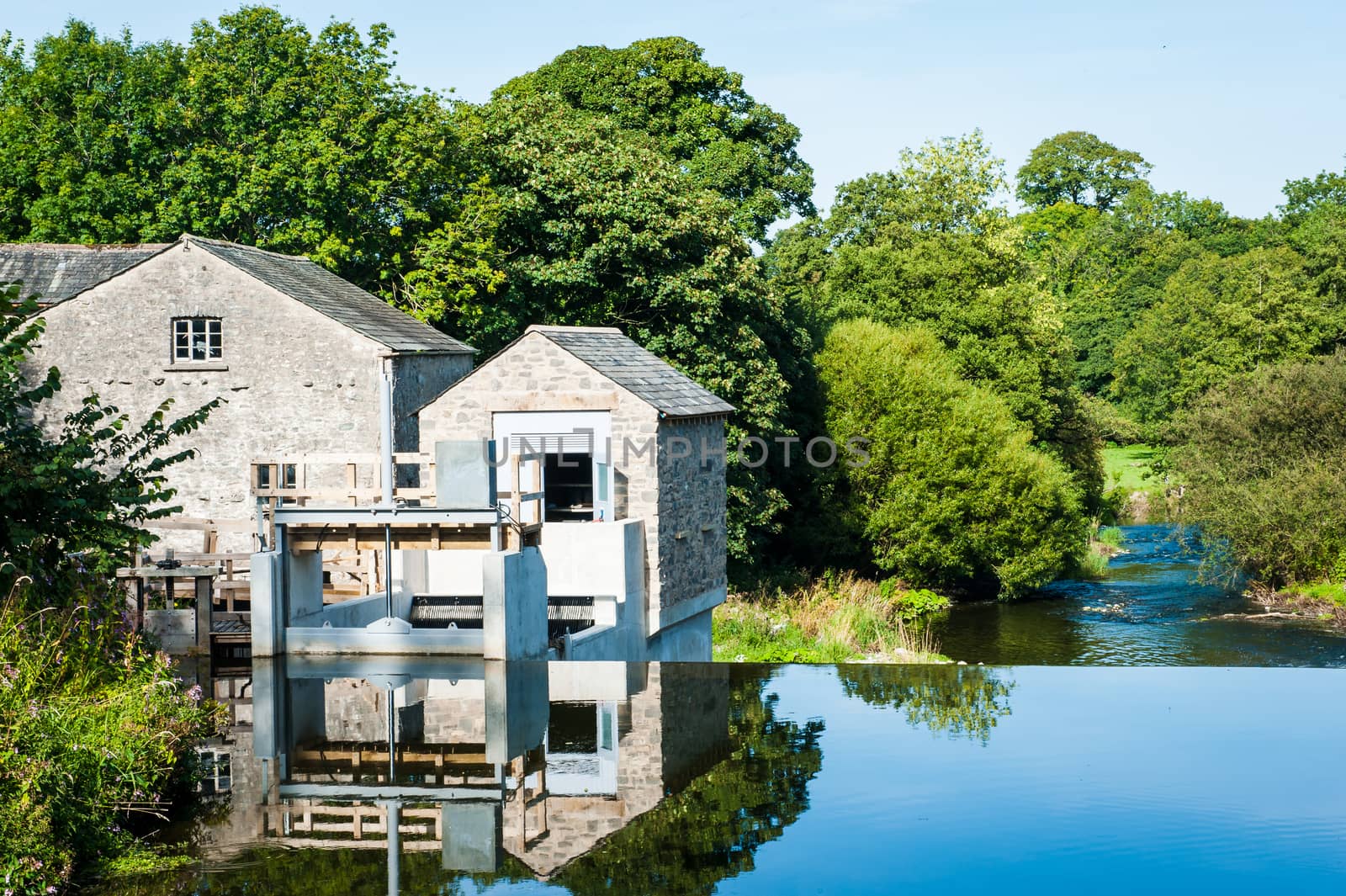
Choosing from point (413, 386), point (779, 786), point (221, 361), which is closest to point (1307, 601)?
point (413, 386)

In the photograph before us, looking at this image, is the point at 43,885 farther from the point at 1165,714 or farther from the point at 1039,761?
the point at 1165,714

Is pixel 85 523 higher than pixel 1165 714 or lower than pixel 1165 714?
higher

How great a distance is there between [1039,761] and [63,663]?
23.7 feet

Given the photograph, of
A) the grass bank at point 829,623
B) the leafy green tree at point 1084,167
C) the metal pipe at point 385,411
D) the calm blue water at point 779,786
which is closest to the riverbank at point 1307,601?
the grass bank at point 829,623

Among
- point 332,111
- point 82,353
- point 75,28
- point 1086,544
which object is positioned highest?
point 75,28

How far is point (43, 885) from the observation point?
749 cm

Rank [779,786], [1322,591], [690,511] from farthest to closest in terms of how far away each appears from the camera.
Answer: [1322,591], [690,511], [779,786]

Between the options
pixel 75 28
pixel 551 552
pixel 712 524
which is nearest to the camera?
pixel 551 552

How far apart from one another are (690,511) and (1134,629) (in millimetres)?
15486

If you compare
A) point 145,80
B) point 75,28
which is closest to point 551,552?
point 145,80

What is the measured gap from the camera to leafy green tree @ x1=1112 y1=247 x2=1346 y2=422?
4647cm

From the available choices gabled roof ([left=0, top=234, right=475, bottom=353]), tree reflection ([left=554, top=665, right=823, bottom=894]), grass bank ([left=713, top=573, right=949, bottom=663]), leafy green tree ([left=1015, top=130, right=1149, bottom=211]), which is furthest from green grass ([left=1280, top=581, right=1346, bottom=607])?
leafy green tree ([left=1015, top=130, right=1149, bottom=211])

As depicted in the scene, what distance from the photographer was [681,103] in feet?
140

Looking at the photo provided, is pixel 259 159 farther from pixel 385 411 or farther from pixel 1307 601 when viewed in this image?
pixel 1307 601
